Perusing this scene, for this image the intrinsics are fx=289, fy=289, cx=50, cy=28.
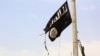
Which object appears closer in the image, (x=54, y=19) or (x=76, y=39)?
(x=76, y=39)

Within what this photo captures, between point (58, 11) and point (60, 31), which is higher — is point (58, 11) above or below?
above

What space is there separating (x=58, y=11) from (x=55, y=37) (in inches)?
52.0

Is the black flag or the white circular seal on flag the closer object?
the black flag

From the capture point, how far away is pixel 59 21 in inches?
563

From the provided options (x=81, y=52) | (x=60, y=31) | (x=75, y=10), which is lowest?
(x=81, y=52)

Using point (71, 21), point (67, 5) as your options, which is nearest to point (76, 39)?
point (71, 21)

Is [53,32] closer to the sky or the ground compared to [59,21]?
closer to the ground

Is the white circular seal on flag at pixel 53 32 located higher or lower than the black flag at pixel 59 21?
lower

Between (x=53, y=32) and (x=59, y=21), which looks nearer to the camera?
(x=59, y=21)

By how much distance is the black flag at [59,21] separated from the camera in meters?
14.2

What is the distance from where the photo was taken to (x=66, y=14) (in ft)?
46.3

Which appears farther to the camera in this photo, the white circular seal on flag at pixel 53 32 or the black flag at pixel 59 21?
the white circular seal on flag at pixel 53 32

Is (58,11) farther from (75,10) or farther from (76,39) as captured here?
(76,39)

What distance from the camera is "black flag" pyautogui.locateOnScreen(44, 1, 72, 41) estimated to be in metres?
14.2
